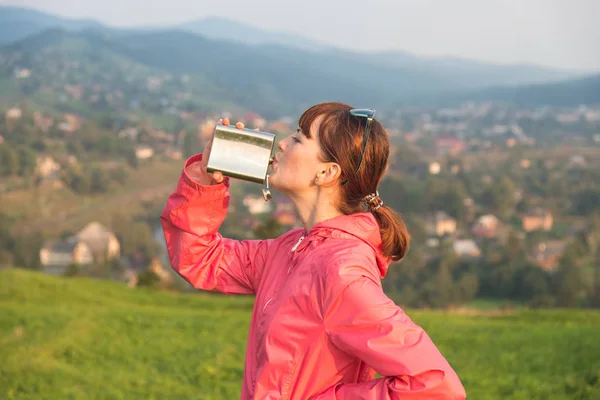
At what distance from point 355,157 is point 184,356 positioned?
446 cm

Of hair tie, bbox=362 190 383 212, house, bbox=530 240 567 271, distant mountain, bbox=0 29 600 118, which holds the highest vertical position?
hair tie, bbox=362 190 383 212

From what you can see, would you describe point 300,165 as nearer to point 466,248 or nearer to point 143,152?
point 466,248

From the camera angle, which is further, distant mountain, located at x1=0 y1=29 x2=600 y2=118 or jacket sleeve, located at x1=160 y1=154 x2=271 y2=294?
distant mountain, located at x1=0 y1=29 x2=600 y2=118

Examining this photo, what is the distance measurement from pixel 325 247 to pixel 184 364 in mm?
4162

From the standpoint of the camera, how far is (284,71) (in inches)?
5285

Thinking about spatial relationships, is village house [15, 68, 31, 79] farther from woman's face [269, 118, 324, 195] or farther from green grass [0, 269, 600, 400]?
woman's face [269, 118, 324, 195]

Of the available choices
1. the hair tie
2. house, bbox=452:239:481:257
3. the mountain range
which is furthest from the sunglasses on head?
the mountain range

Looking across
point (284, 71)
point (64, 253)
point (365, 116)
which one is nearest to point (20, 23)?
point (284, 71)

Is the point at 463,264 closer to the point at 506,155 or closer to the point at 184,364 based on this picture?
the point at 184,364

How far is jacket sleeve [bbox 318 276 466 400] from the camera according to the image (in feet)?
5.01

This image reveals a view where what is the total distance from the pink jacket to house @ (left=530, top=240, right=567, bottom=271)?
26.4m

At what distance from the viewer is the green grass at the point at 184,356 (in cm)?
476

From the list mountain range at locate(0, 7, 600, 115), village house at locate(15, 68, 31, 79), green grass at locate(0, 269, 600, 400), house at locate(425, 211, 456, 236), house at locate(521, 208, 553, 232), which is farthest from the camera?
mountain range at locate(0, 7, 600, 115)

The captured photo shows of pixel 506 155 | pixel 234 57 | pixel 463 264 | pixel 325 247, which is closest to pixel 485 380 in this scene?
pixel 325 247
